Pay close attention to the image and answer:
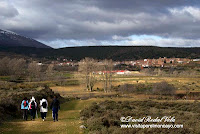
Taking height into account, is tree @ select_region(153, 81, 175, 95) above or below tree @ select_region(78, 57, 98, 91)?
below

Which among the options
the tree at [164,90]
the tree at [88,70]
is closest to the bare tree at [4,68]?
the tree at [88,70]

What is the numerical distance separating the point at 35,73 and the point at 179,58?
118344 mm

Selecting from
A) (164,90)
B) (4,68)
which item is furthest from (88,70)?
(4,68)

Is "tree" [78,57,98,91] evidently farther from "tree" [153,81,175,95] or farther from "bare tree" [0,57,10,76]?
"bare tree" [0,57,10,76]

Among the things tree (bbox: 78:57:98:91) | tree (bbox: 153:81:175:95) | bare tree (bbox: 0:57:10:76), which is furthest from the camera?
bare tree (bbox: 0:57:10:76)

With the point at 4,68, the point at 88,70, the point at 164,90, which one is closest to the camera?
the point at 164,90

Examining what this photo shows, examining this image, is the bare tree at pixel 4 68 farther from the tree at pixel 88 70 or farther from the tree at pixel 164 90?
the tree at pixel 164 90

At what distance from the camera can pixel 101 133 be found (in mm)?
10984

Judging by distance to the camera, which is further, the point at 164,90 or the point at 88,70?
the point at 88,70

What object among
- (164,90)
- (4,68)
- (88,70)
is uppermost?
(4,68)

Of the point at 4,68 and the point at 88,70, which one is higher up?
the point at 4,68

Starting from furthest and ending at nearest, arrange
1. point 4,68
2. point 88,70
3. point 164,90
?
1. point 4,68
2. point 88,70
3. point 164,90

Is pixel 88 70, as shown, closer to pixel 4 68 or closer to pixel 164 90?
pixel 164 90

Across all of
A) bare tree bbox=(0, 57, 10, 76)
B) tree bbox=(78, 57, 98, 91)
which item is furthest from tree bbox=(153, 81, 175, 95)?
bare tree bbox=(0, 57, 10, 76)
